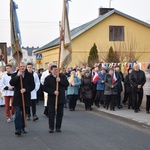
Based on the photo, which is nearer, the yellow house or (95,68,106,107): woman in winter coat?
(95,68,106,107): woman in winter coat

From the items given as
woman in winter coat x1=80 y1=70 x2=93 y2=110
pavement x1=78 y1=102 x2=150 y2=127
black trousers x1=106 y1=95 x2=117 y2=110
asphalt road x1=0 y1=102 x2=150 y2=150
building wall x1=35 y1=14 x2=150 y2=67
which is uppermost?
building wall x1=35 y1=14 x2=150 y2=67

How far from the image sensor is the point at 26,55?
12319cm

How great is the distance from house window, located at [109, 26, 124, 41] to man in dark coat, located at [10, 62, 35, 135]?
2790 cm

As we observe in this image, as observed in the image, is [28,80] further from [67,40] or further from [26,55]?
[26,55]

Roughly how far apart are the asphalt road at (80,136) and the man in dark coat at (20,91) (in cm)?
36

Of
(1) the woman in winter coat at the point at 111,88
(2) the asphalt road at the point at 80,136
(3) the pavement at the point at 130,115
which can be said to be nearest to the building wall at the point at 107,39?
(1) the woman in winter coat at the point at 111,88

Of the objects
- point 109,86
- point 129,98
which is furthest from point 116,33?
point 109,86

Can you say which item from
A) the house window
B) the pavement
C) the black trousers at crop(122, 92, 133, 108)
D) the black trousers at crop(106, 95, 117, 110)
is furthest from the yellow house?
the pavement

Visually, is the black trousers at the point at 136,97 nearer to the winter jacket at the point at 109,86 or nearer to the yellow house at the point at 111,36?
the winter jacket at the point at 109,86

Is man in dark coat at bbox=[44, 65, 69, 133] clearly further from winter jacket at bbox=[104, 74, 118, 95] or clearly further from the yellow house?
the yellow house

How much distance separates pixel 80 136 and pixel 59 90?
1.39m

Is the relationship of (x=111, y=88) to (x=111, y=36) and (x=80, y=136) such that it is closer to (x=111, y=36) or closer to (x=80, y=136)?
(x=80, y=136)

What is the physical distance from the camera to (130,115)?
13.0m

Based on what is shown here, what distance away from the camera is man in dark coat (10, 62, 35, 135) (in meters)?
9.48
